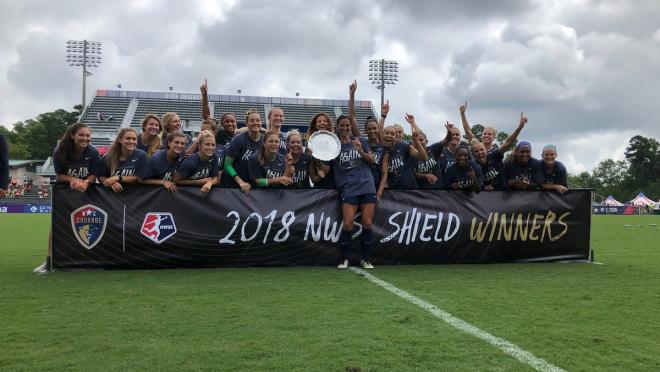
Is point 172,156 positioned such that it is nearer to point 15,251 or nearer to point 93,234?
point 93,234

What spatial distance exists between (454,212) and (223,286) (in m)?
3.60

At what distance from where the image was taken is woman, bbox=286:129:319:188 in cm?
674

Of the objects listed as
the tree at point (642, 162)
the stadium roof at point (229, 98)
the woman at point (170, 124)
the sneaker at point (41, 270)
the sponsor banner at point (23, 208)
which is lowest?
the sponsor banner at point (23, 208)

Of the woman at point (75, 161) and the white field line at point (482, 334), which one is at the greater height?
the woman at point (75, 161)

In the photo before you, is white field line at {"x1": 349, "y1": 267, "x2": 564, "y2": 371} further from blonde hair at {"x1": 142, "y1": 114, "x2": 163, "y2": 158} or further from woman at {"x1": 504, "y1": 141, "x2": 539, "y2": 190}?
blonde hair at {"x1": 142, "y1": 114, "x2": 163, "y2": 158}

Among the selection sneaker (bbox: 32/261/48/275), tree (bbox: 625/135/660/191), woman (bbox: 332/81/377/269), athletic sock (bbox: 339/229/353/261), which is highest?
tree (bbox: 625/135/660/191)

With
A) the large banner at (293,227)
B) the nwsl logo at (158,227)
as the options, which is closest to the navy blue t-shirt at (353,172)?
the large banner at (293,227)

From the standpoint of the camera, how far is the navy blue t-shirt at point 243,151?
21.9 ft

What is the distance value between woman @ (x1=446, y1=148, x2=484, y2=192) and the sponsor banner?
111ft

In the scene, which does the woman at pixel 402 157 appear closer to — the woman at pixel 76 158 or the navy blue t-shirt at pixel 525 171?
the navy blue t-shirt at pixel 525 171

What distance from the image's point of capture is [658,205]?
54.8 m

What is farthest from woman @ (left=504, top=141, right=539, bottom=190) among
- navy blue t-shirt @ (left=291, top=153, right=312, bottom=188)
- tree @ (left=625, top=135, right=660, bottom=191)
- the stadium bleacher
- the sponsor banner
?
tree @ (left=625, top=135, right=660, bottom=191)

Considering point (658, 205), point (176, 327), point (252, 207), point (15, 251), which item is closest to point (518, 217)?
point (252, 207)

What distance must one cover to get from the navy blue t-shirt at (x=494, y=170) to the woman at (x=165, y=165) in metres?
4.47
